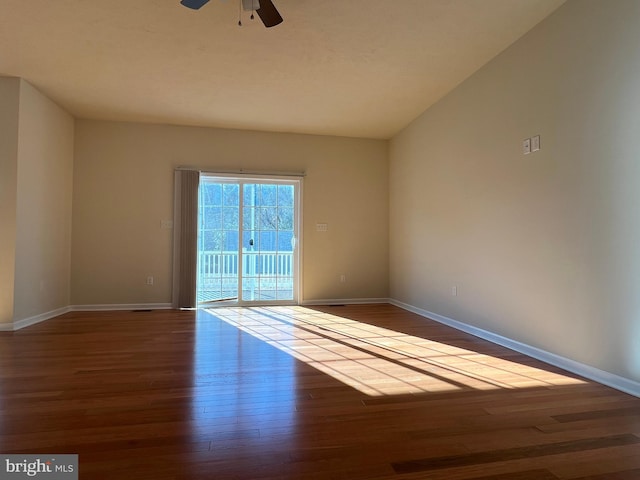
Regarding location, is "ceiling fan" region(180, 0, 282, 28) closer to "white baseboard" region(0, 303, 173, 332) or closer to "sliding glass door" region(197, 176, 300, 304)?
"sliding glass door" region(197, 176, 300, 304)

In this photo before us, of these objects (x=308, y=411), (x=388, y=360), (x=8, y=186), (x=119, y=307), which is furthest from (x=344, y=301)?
(x=8, y=186)

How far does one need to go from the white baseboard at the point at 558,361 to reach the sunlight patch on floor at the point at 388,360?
17 cm

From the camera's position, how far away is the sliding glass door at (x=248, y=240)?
233 inches

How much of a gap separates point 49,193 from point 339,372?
180 inches

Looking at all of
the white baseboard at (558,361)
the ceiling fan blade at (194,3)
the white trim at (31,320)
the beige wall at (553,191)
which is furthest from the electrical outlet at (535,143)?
the white trim at (31,320)

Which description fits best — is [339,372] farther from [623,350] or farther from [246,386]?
[623,350]

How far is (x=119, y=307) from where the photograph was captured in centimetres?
560

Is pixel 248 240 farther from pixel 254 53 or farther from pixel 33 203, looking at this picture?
pixel 254 53

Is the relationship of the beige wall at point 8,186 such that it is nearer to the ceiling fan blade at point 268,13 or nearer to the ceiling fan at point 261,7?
the ceiling fan at point 261,7

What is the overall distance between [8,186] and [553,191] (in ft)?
18.3

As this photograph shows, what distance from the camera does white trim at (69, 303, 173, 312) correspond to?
5.50 metres

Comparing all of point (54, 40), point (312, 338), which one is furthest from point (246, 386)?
point (54, 40)

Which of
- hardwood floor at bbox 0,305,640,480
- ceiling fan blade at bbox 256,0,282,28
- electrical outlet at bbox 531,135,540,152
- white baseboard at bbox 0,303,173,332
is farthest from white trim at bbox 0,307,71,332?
electrical outlet at bbox 531,135,540,152

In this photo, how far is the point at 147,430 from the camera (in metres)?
1.88
